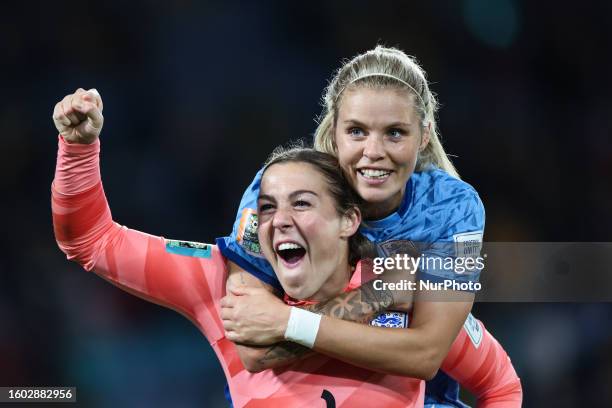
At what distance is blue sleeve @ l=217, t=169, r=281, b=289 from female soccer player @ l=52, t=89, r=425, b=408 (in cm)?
3

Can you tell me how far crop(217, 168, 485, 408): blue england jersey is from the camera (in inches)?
118

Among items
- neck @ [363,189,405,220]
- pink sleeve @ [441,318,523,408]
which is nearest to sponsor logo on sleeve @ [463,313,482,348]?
pink sleeve @ [441,318,523,408]

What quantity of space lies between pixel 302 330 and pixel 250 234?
39 centimetres

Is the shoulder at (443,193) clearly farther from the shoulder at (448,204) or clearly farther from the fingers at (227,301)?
the fingers at (227,301)

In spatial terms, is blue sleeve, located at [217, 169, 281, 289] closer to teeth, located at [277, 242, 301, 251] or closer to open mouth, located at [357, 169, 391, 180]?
teeth, located at [277, 242, 301, 251]

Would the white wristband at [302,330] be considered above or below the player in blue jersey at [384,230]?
below

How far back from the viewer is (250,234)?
2969 millimetres

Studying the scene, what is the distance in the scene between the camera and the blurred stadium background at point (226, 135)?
5078 millimetres

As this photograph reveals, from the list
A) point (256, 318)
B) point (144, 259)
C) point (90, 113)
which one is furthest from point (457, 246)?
point (90, 113)

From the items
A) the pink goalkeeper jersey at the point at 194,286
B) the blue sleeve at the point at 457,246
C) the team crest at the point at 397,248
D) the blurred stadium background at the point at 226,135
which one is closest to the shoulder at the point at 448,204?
the blue sleeve at the point at 457,246

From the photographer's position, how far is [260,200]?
2996 mm

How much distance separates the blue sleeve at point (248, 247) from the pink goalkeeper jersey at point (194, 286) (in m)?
0.08

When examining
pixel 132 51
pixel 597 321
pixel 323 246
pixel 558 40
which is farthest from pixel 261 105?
pixel 323 246

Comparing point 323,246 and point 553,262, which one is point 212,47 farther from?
point 323,246
